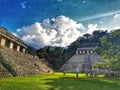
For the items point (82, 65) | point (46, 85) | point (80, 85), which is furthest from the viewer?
point (82, 65)

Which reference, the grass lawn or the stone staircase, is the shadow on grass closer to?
the grass lawn

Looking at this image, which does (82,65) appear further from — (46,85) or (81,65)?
(46,85)

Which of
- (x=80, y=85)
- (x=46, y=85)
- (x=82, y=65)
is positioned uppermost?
(x=82, y=65)

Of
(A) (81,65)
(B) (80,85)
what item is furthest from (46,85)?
(A) (81,65)

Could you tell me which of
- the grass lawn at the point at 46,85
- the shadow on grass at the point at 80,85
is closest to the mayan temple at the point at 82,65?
the shadow on grass at the point at 80,85

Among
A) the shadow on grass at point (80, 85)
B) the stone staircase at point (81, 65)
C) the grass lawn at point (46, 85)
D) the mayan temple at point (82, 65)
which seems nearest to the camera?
the grass lawn at point (46, 85)

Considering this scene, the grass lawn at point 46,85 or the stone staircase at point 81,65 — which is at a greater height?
the stone staircase at point 81,65

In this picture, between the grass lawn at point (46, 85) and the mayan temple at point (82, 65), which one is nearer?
the grass lawn at point (46, 85)

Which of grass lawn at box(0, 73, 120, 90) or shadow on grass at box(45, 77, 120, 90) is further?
shadow on grass at box(45, 77, 120, 90)

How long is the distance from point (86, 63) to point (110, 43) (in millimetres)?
5580

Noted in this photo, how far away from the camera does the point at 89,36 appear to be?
109m

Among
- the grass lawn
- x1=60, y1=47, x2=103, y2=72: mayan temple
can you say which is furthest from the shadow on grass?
x1=60, y1=47, x2=103, y2=72: mayan temple

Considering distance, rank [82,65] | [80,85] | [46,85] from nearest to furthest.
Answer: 1. [46,85]
2. [80,85]
3. [82,65]

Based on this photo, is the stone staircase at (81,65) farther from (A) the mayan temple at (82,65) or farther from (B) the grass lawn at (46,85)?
(B) the grass lawn at (46,85)
